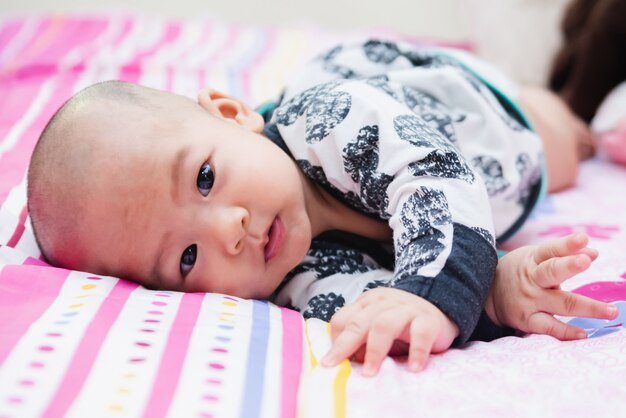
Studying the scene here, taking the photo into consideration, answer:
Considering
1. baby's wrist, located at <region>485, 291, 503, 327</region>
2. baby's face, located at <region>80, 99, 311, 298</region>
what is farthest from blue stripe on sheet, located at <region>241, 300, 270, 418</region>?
baby's wrist, located at <region>485, 291, 503, 327</region>

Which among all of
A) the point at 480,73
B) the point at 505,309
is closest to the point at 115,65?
the point at 480,73

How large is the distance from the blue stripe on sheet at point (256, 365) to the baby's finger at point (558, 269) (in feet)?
0.99

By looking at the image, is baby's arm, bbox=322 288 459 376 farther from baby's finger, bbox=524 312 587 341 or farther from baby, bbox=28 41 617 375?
baby's finger, bbox=524 312 587 341

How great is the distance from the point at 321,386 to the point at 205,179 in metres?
0.35

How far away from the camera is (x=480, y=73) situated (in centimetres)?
137

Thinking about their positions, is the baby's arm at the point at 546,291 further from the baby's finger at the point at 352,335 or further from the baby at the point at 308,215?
the baby's finger at the point at 352,335

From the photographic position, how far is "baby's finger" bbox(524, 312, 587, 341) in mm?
749

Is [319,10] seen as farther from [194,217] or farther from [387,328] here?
[387,328]

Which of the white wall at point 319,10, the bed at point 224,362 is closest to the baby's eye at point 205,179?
the bed at point 224,362

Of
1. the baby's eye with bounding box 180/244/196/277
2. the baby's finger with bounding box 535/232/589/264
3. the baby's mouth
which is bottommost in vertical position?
the baby's eye with bounding box 180/244/196/277

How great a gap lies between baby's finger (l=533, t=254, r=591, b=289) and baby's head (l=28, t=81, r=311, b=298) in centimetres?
30

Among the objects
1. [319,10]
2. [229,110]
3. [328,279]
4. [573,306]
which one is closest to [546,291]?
[573,306]

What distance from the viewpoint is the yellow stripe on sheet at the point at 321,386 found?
581 mm

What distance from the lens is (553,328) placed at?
0.76 meters
